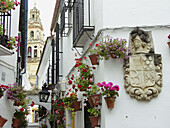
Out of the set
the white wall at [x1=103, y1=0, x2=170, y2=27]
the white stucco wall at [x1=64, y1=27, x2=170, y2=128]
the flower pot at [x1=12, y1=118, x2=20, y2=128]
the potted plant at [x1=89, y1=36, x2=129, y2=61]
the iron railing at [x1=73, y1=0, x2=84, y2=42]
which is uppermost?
the iron railing at [x1=73, y1=0, x2=84, y2=42]

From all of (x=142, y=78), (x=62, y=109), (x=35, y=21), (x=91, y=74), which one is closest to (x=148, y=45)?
(x=142, y=78)

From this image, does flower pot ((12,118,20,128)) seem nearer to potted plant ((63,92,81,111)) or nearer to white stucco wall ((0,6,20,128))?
white stucco wall ((0,6,20,128))

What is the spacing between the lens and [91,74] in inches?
259

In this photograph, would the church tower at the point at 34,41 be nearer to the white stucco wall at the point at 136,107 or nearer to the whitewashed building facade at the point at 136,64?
the whitewashed building facade at the point at 136,64

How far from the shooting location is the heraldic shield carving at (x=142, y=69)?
542 centimetres

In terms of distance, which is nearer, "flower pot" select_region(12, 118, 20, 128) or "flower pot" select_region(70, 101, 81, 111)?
"flower pot" select_region(70, 101, 81, 111)

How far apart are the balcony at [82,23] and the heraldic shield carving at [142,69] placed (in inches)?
50.9

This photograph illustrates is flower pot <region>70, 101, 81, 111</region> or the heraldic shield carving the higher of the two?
the heraldic shield carving

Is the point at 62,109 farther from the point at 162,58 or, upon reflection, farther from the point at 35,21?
the point at 35,21

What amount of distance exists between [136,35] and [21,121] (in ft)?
16.1

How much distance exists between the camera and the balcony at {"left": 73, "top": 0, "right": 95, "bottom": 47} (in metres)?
6.65

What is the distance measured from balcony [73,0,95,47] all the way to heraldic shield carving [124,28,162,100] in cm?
129

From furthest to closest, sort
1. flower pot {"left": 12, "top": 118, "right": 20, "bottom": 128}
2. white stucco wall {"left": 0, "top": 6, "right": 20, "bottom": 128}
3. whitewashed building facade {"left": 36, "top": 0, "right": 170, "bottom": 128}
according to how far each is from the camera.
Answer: flower pot {"left": 12, "top": 118, "right": 20, "bottom": 128} < white stucco wall {"left": 0, "top": 6, "right": 20, "bottom": 128} < whitewashed building facade {"left": 36, "top": 0, "right": 170, "bottom": 128}

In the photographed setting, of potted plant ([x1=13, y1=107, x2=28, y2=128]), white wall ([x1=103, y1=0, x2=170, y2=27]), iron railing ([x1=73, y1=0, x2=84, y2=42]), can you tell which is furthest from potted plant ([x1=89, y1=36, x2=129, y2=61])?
potted plant ([x1=13, y1=107, x2=28, y2=128])
